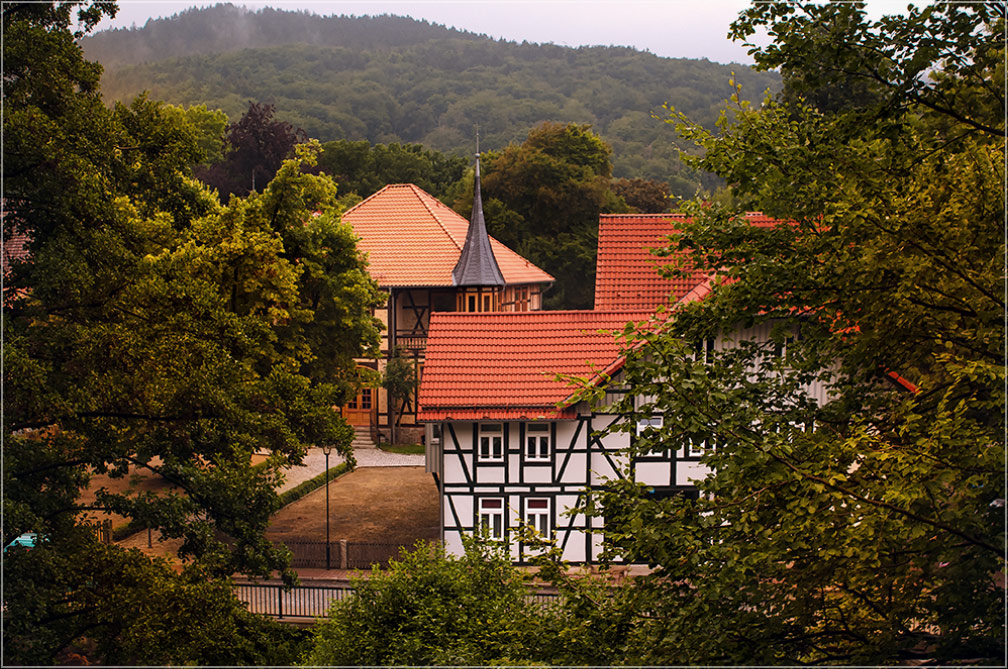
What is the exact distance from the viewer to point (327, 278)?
18531 millimetres

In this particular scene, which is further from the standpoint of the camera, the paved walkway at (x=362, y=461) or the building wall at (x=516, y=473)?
the paved walkway at (x=362, y=461)

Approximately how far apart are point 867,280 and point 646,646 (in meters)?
3.51

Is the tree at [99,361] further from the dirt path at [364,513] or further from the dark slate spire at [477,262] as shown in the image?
the dark slate spire at [477,262]

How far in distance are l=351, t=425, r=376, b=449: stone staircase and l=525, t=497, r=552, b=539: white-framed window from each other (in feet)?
40.7

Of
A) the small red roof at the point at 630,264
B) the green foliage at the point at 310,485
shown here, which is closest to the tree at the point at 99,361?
the green foliage at the point at 310,485

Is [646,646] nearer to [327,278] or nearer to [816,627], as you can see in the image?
[816,627]

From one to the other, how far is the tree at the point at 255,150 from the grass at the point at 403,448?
439 inches

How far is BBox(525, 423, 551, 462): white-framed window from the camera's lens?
683 inches

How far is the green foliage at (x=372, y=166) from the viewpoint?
1823 inches

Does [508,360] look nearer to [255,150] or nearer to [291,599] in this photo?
[291,599]

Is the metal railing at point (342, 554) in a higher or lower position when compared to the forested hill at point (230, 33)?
lower

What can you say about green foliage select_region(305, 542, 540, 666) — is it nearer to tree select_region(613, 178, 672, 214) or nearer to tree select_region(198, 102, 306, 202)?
tree select_region(198, 102, 306, 202)

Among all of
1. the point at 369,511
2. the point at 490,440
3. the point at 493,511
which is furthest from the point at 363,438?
the point at 490,440

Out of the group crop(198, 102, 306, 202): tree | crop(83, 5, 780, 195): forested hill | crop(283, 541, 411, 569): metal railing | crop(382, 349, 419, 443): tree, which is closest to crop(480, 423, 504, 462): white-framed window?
crop(283, 541, 411, 569): metal railing
